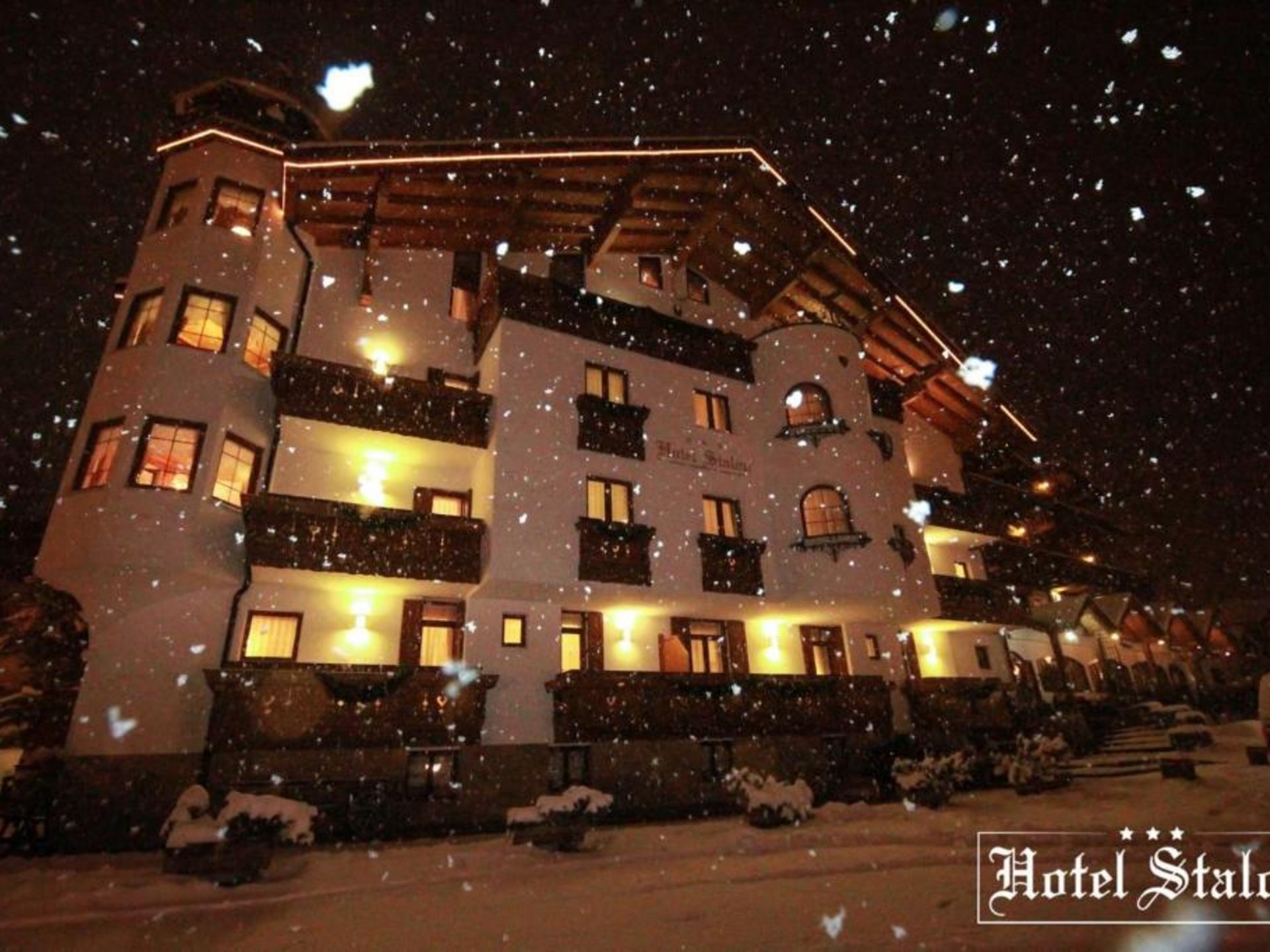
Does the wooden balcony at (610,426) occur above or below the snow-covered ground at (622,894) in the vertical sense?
above

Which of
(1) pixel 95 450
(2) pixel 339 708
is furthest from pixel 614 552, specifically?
(1) pixel 95 450

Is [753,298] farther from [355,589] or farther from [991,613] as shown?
[355,589]

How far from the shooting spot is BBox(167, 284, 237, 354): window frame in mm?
15258

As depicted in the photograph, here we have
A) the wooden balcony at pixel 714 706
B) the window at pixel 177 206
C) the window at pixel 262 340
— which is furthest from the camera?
the window at pixel 177 206

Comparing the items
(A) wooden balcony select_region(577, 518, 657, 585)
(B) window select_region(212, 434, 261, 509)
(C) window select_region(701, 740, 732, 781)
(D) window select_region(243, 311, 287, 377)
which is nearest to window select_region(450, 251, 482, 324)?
(D) window select_region(243, 311, 287, 377)

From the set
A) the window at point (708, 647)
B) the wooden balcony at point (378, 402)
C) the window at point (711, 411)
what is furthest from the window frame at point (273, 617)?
the window at point (711, 411)

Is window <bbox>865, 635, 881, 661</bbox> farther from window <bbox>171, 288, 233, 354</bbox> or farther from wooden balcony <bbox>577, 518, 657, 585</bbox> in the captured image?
window <bbox>171, 288, 233, 354</bbox>

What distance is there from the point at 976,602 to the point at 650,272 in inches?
654

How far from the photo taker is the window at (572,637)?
17.0 meters

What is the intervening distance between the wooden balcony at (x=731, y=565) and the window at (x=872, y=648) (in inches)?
198

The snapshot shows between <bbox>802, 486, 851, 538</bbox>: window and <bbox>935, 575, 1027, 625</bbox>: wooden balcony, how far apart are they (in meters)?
4.91

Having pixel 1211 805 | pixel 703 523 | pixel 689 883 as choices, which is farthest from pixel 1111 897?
pixel 703 523

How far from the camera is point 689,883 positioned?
9008 mm

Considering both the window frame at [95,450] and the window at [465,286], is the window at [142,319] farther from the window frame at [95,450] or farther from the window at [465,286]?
the window at [465,286]
